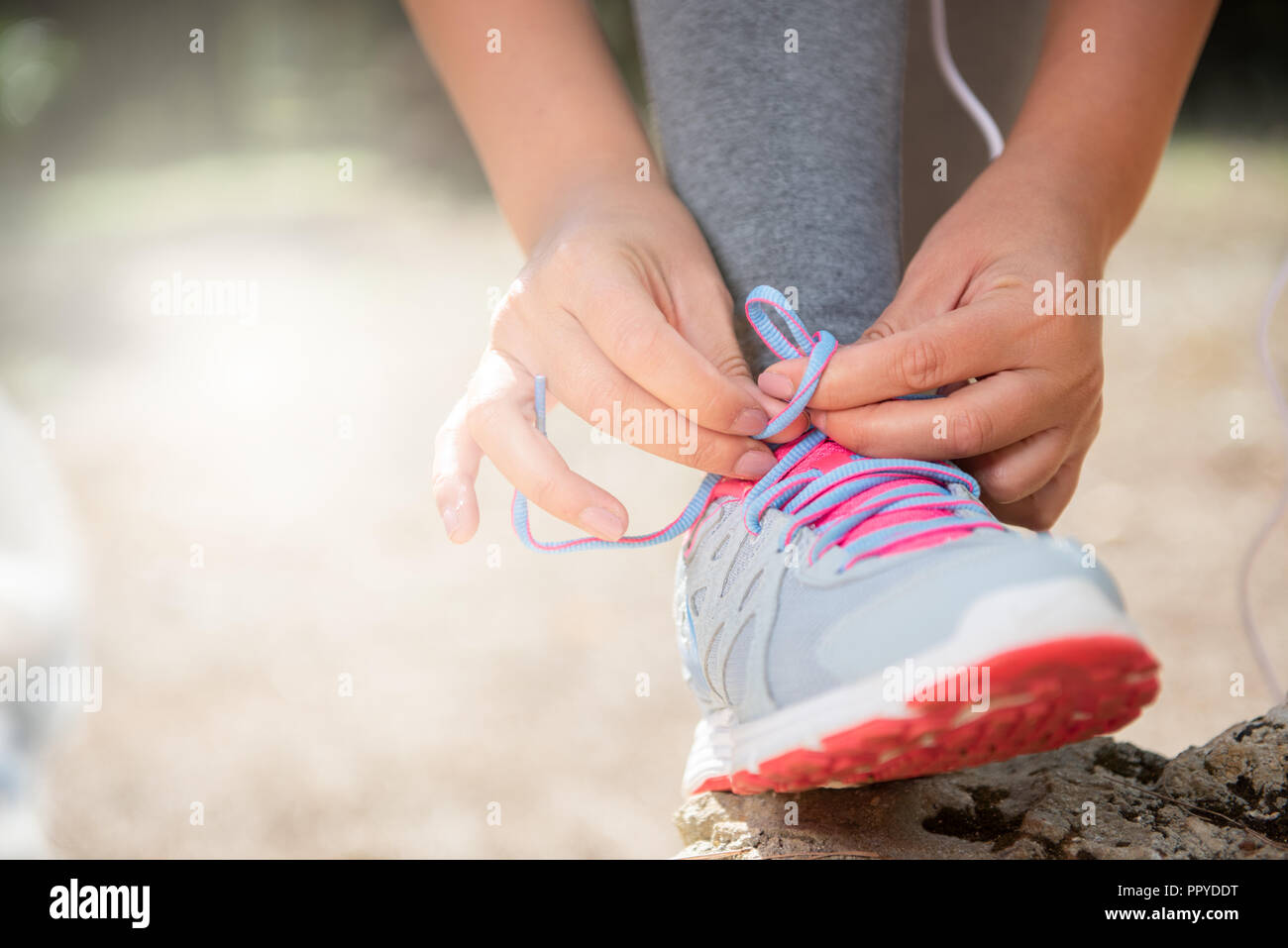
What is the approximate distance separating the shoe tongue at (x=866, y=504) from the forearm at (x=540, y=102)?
0.25 meters

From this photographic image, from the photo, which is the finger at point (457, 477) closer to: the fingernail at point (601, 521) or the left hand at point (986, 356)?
the fingernail at point (601, 521)

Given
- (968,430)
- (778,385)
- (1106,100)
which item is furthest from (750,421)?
(1106,100)

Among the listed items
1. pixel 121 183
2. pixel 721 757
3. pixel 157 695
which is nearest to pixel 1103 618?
pixel 721 757

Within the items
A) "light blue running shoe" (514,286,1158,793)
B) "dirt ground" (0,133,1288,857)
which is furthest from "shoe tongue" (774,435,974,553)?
"dirt ground" (0,133,1288,857)

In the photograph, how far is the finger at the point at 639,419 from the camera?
2.09 ft

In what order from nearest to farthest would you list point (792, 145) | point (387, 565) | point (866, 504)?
point (866, 504)
point (792, 145)
point (387, 565)

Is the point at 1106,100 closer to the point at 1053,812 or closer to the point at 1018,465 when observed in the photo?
the point at 1018,465

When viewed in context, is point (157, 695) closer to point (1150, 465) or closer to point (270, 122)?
point (1150, 465)

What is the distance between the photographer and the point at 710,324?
68cm

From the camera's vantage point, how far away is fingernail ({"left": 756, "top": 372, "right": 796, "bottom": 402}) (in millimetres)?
629

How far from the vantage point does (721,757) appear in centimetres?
68

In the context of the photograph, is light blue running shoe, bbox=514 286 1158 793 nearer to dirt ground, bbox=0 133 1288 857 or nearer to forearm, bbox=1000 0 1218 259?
forearm, bbox=1000 0 1218 259

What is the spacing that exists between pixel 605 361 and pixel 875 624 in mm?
240

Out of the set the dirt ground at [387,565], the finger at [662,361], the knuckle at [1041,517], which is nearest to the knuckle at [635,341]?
the finger at [662,361]
